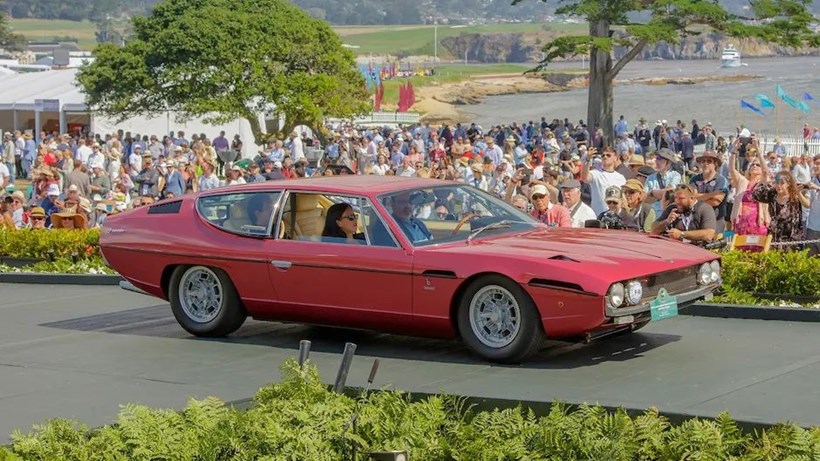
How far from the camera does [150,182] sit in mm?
25219

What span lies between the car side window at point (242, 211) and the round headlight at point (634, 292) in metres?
3.12

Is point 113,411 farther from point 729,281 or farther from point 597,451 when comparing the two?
point 729,281

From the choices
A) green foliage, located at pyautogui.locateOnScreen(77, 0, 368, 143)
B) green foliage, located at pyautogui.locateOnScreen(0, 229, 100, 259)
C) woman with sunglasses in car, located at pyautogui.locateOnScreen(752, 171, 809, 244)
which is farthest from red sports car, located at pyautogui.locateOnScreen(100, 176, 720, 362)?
green foliage, located at pyautogui.locateOnScreen(77, 0, 368, 143)

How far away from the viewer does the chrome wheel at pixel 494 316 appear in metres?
10.1

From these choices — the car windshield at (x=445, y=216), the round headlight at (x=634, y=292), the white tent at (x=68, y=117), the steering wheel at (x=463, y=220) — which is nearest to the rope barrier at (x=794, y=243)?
the car windshield at (x=445, y=216)

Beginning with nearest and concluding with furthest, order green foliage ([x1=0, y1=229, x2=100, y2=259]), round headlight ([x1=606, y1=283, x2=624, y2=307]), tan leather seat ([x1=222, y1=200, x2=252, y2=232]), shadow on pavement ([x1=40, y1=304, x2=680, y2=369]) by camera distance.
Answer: round headlight ([x1=606, y1=283, x2=624, y2=307]), shadow on pavement ([x1=40, y1=304, x2=680, y2=369]), tan leather seat ([x1=222, y1=200, x2=252, y2=232]), green foliage ([x1=0, y1=229, x2=100, y2=259])

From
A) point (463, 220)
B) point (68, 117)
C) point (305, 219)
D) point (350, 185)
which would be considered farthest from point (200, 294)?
point (68, 117)

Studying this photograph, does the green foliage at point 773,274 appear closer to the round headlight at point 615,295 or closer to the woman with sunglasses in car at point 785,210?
the woman with sunglasses in car at point 785,210

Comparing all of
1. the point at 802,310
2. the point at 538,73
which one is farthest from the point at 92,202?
the point at 538,73

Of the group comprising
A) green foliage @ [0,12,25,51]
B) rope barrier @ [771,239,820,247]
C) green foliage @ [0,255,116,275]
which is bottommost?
green foliage @ [0,255,116,275]

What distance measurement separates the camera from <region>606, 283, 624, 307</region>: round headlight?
9.77m

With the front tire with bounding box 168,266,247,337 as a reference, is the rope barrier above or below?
above

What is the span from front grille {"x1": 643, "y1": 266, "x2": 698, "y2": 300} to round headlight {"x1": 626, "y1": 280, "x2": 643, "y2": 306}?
0.08 metres

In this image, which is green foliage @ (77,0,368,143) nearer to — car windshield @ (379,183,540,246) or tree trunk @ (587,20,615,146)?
tree trunk @ (587,20,615,146)
